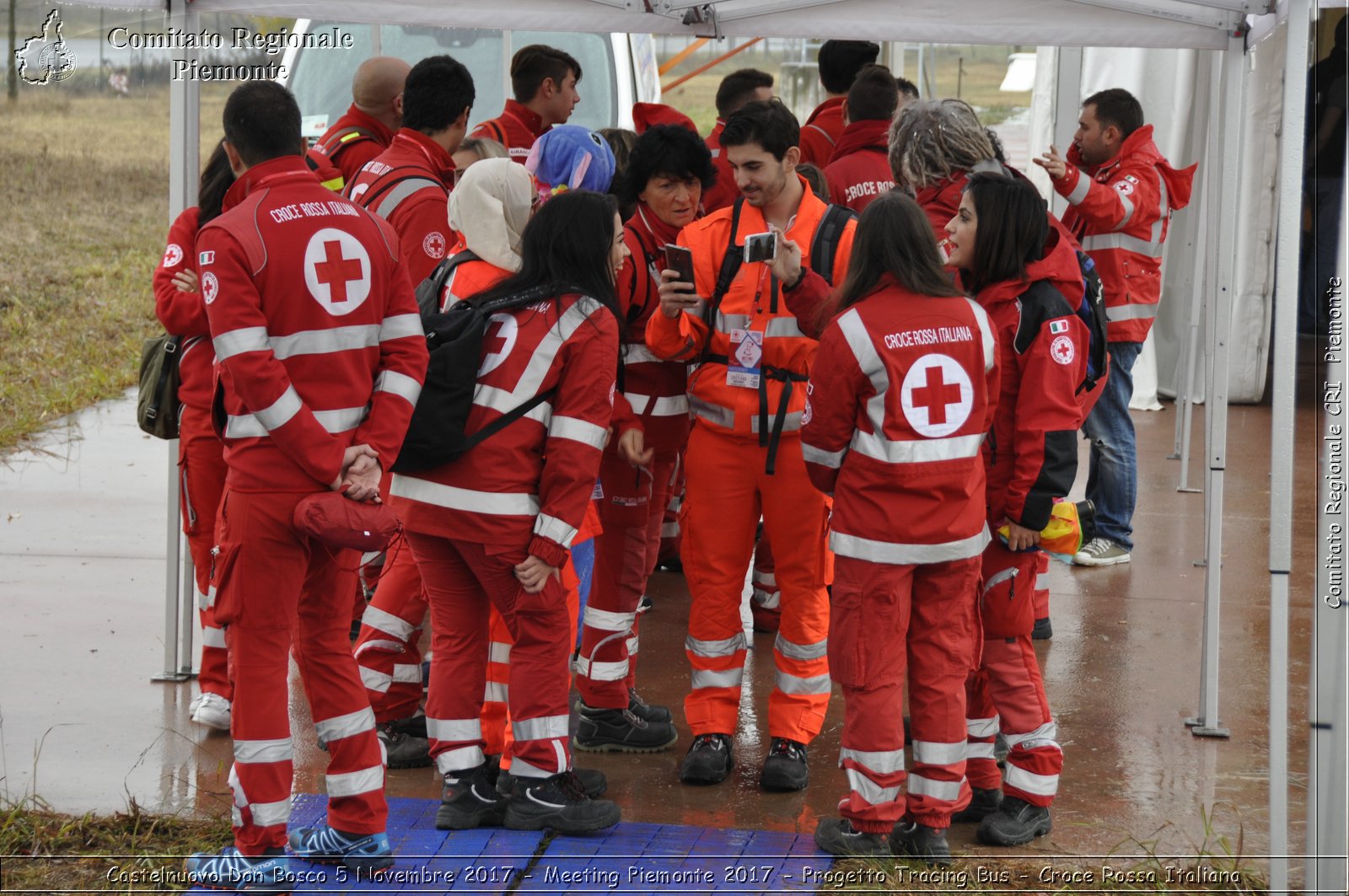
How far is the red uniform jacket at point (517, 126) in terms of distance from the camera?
648 centimetres

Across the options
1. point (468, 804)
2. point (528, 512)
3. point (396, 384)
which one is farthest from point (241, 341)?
point (468, 804)

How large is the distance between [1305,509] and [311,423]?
6797 mm

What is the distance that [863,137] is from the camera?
21.0 ft

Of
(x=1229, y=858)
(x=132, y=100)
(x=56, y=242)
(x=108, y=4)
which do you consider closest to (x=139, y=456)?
(x=108, y=4)

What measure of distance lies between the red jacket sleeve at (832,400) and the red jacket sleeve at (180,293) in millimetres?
1987

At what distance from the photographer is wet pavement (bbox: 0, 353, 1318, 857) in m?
4.46

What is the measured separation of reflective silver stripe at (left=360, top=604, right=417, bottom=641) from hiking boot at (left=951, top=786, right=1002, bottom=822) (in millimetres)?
1892

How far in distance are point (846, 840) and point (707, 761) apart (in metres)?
0.68

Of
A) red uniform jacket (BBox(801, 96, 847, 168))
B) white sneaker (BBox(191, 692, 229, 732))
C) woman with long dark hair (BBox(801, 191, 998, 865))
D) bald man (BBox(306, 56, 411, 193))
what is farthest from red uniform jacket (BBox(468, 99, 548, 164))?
woman with long dark hair (BBox(801, 191, 998, 865))

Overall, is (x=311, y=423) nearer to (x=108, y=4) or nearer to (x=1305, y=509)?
(x=108, y=4)

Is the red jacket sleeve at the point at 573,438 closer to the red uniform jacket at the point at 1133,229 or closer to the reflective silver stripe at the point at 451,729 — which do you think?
the reflective silver stripe at the point at 451,729

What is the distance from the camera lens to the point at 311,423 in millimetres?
3727

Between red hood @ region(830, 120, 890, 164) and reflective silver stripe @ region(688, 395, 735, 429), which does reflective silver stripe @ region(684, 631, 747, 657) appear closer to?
reflective silver stripe @ region(688, 395, 735, 429)

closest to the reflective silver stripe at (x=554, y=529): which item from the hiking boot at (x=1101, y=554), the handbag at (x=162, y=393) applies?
the handbag at (x=162, y=393)
